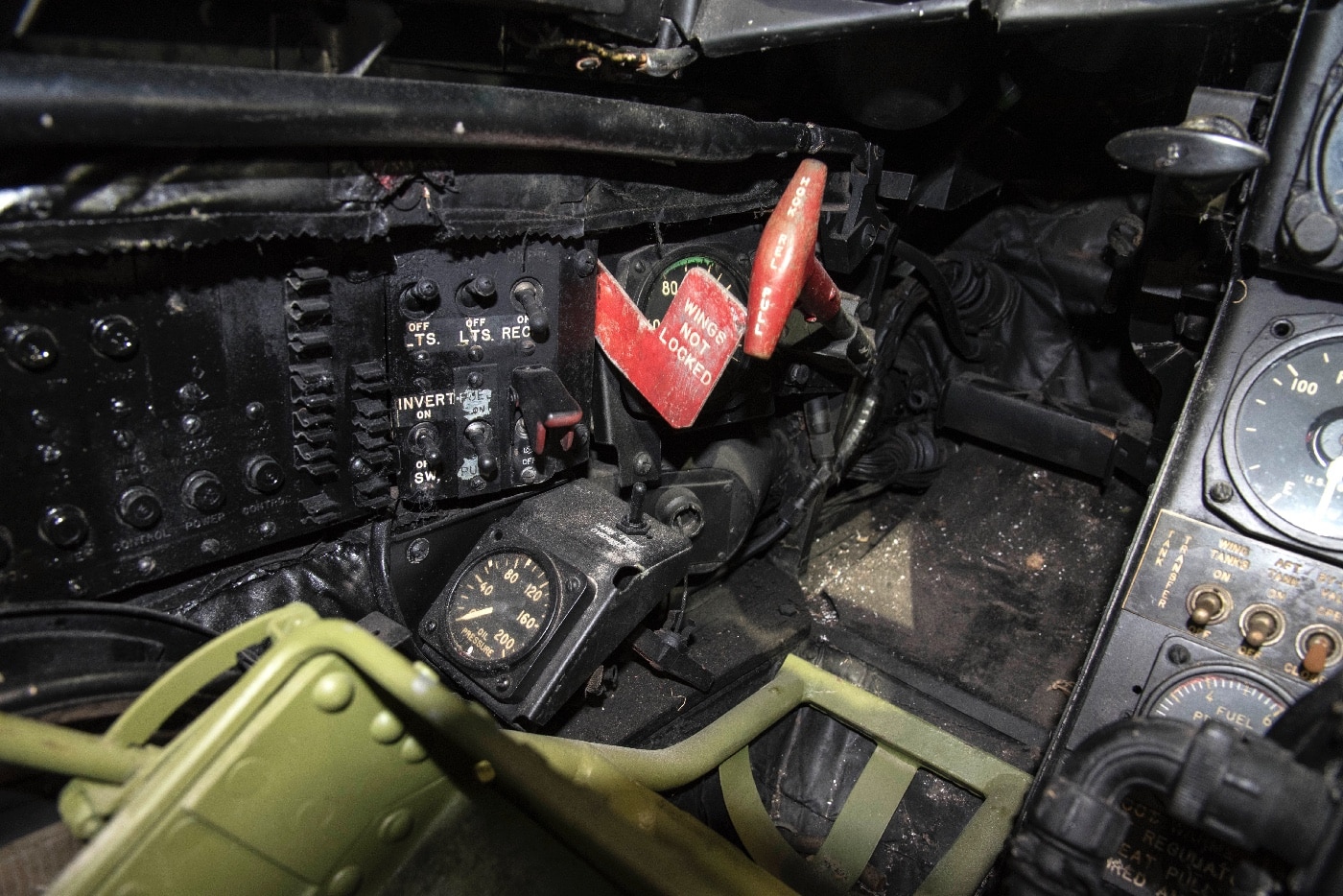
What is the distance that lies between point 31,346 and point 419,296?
0.61 m

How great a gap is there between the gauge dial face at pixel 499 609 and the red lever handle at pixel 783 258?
70cm

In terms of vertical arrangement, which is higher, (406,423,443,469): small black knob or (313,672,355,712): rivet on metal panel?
(406,423,443,469): small black knob

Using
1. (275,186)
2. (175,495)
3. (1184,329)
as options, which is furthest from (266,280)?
(1184,329)

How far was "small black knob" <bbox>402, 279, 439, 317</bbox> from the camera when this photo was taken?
166 cm

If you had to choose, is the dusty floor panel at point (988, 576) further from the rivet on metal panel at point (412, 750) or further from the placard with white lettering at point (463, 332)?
the rivet on metal panel at point (412, 750)

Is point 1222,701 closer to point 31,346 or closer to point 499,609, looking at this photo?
point 499,609

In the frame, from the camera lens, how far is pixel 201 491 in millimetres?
1508

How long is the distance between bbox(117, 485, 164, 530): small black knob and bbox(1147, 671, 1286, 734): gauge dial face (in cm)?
177

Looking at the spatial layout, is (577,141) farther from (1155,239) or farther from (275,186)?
(1155,239)

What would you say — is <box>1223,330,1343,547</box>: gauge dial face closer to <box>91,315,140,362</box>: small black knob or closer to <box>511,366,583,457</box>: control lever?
<box>511,366,583,457</box>: control lever

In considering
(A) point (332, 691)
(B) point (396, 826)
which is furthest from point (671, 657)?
(A) point (332, 691)

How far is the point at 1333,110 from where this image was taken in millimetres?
1557

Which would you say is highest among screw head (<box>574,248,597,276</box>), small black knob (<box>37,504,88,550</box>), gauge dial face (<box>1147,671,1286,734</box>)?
screw head (<box>574,248,597,276</box>)

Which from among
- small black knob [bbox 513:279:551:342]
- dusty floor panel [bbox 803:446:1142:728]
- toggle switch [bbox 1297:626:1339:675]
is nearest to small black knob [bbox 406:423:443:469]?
small black knob [bbox 513:279:551:342]
